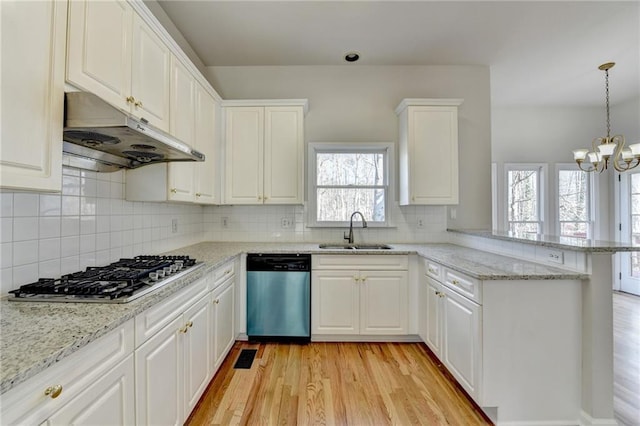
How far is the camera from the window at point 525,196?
4.74 m

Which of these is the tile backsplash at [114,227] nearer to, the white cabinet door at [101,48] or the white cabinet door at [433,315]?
the white cabinet door at [101,48]

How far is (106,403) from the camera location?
37.8 inches

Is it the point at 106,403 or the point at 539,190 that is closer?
the point at 106,403

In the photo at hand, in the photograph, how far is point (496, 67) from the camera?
10.9 ft

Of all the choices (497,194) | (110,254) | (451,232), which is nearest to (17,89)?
(110,254)

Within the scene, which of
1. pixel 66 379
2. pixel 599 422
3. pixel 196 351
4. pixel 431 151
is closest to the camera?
pixel 66 379

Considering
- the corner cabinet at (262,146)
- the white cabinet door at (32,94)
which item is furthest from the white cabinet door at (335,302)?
the white cabinet door at (32,94)

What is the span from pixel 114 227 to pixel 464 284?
2340mm

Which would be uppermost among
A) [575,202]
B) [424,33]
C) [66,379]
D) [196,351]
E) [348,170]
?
[424,33]

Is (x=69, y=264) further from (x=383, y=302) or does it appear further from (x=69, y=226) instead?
(x=383, y=302)

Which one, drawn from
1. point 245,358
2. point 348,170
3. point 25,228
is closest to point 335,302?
point 245,358

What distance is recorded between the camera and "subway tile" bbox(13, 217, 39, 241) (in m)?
1.21

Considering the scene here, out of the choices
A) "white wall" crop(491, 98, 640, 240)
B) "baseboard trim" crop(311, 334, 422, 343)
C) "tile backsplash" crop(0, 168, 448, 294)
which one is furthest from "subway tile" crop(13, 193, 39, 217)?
"white wall" crop(491, 98, 640, 240)

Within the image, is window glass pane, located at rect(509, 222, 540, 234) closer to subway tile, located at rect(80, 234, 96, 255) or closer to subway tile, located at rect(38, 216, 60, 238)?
subway tile, located at rect(80, 234, 96, 255)
